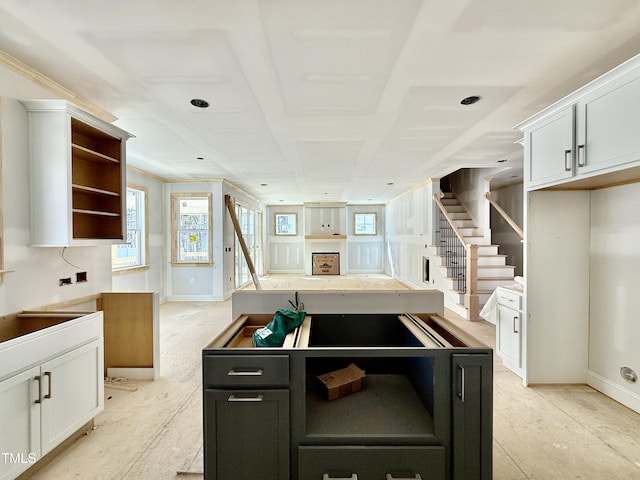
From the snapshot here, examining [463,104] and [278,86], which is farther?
[463,104]

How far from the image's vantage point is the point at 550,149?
248 centimetres

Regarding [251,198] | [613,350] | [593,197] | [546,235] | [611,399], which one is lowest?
[611,399]

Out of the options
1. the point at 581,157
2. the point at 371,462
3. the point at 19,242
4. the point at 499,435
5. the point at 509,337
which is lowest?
the point at 499,435

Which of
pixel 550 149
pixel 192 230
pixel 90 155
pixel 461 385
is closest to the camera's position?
pixel 461 385

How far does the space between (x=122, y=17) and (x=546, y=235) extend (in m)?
3.53

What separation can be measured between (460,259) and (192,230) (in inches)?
213

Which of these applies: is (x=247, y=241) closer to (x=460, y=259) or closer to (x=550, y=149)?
(x=460, y=259)

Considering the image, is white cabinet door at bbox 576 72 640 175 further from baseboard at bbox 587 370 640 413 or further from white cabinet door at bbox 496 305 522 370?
baseboard at bbox 587 370 640 413

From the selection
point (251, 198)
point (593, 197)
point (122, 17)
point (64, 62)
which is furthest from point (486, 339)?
point (251, 198)

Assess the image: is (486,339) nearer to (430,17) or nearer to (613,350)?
(613,350)

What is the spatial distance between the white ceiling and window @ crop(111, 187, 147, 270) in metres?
2.18

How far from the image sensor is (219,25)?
173cm

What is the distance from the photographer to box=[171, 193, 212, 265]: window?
6.35 metres

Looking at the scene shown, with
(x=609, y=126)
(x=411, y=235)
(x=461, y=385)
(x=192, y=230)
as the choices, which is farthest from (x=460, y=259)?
(x=192, y=230)
